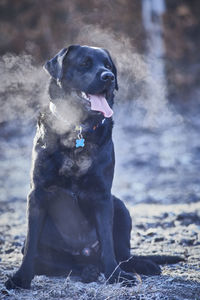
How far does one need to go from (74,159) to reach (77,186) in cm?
19

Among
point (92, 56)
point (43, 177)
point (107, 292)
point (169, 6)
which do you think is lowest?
point (107, 292)

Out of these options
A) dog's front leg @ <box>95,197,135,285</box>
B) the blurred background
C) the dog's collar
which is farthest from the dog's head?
the blurred background

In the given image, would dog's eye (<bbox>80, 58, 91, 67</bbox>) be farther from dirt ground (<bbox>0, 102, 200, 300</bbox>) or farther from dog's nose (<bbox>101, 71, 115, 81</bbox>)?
dirt ground (<bbox>0, 102, 200, 300</bbox>)

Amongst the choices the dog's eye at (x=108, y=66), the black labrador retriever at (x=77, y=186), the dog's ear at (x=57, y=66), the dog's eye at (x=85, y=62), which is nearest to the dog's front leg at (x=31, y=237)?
the black labrador retriever at (x=77, y=186)

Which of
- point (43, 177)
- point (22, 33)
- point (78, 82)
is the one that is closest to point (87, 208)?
point (43, 177)

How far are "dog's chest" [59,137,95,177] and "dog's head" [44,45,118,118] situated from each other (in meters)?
0.30

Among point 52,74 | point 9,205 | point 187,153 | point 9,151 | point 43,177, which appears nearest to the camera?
point 43,177

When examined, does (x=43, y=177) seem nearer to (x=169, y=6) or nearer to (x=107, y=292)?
(x=107, y=292)

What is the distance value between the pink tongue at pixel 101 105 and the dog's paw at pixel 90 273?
110 cm

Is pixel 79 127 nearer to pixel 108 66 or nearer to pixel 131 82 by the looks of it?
pixel 108 66

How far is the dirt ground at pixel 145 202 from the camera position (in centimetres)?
276

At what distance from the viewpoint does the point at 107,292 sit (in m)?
2.67

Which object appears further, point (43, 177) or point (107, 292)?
point (43, 177)

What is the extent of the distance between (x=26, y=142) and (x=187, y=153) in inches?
137
